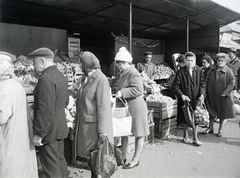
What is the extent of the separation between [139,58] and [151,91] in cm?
562

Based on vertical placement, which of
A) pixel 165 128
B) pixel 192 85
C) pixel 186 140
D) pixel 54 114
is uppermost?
pixel 192 85

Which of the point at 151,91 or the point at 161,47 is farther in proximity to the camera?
the point at 161,47

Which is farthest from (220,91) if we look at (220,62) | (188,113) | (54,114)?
(54,114)

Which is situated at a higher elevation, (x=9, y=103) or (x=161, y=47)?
(x=161, y=47)

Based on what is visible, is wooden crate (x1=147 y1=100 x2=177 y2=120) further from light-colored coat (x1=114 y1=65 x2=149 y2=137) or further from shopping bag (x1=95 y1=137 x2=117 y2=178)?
shopping bag (x1=95 y1=137 x2=117 y2=178)

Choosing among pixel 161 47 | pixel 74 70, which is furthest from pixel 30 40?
pixel 161 47

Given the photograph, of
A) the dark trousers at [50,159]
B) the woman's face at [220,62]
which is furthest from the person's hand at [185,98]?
the dark trousers at [50,159]

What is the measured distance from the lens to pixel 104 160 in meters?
2.85

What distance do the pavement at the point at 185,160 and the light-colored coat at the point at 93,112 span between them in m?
0.96

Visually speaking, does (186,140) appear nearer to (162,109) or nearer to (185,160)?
(162,109)

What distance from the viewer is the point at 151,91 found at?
6289 mm

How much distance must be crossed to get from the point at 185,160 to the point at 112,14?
496 centimetres

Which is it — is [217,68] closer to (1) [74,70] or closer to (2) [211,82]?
(2) [211,82]

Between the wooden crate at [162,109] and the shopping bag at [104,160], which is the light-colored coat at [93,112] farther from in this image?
the wooden crate at [162,109]
